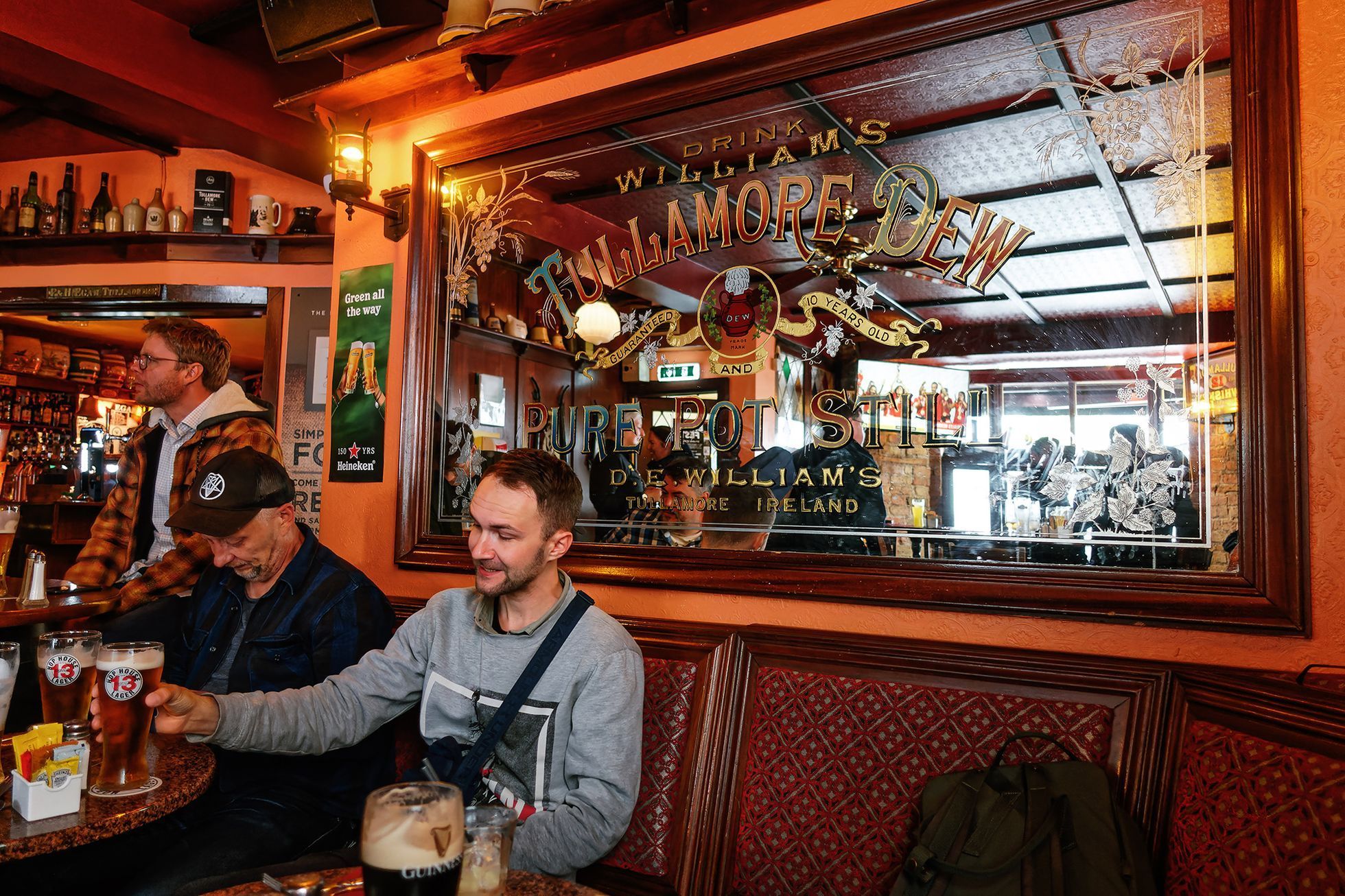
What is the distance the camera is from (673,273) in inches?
109

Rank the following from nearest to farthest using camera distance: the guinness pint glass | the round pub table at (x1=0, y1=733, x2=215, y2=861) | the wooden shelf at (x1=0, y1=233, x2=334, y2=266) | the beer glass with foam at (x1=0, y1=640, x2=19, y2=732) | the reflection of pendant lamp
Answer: the guinness pint glass
the round pub table at (x1=0, y1=733, x2=215, y2=861)
the beer glass with foam at (x1=0, y1=640, x2=19, y2=732)
the reflection of pendant lamp
the wooden shelf at (x1=0, y1=233, x2=334, y2=266)

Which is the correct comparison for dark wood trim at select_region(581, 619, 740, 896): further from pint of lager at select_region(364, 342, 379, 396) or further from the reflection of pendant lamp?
pint of lager at select_region(364, 342, 379, 396)

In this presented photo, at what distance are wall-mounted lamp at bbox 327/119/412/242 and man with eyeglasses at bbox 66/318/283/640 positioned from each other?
847 mm

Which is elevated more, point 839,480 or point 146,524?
point 839,480

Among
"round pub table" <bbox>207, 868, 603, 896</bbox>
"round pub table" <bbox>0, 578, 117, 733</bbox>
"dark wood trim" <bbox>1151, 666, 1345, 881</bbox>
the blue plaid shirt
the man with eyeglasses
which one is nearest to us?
"round pub table" <bbox>207, 868, 603, 896</bbox>

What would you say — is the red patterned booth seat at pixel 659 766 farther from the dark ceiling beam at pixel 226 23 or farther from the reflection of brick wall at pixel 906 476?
the dark ceiling beam at pixel 226 23

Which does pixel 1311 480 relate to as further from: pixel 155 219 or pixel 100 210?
pixel 100 210

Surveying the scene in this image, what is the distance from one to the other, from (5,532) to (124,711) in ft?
6.48

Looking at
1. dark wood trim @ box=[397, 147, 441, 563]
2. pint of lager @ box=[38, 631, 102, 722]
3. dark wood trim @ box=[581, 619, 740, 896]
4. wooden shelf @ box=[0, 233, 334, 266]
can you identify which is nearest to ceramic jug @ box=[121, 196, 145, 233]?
wooden shelf @ box=[0, 233, 334, 266]

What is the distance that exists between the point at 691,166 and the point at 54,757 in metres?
2.27

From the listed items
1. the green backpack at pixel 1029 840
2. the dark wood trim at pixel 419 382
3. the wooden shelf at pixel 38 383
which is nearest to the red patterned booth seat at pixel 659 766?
the green backpack at pixel 1029 840

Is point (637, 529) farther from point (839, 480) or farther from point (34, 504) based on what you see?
point (34, 504)

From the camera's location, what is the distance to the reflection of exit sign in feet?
8.93

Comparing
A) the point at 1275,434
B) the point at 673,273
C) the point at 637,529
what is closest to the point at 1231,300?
the point at 1275,434
